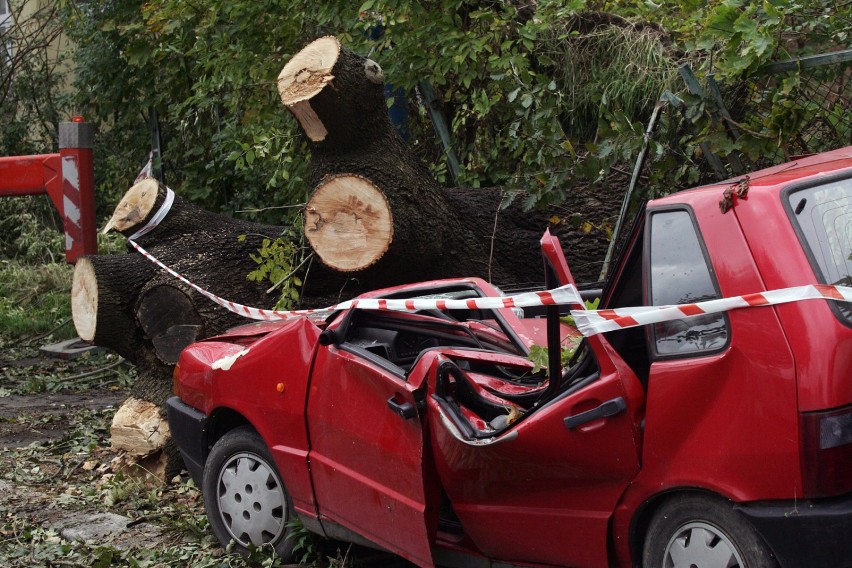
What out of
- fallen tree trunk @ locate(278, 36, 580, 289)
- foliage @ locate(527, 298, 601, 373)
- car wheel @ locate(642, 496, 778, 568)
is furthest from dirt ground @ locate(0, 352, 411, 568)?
car wheel @ locate(642, 496, 778, 568)

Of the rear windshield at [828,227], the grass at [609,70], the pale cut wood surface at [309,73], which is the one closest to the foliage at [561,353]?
the rear windshield at [828,227]

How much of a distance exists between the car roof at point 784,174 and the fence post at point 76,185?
664 centimetres

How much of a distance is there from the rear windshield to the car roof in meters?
0.07

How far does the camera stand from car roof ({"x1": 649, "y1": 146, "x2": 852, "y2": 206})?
10.4 ft

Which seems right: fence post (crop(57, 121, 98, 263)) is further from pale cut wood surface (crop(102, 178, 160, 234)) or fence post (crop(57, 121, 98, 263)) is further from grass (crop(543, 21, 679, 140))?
grass (crop(543, 21, 679, 140))

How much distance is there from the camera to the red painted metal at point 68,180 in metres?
8.84

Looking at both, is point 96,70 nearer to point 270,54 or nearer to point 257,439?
point 270,54

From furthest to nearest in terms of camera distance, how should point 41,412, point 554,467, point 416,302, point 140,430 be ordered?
point 41,412 < point 140,430 < point 416,302 < point 554,467

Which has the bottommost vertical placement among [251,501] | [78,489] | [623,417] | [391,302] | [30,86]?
[78,489]

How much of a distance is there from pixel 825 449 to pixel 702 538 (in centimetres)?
48

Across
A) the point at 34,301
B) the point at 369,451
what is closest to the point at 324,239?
the point at 369,451

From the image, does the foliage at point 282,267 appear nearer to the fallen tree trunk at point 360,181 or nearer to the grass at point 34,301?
the fallen tree trunk at point 360,181

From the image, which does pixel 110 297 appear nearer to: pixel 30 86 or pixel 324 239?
pixel 324 239

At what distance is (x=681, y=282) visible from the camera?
10.5ft
